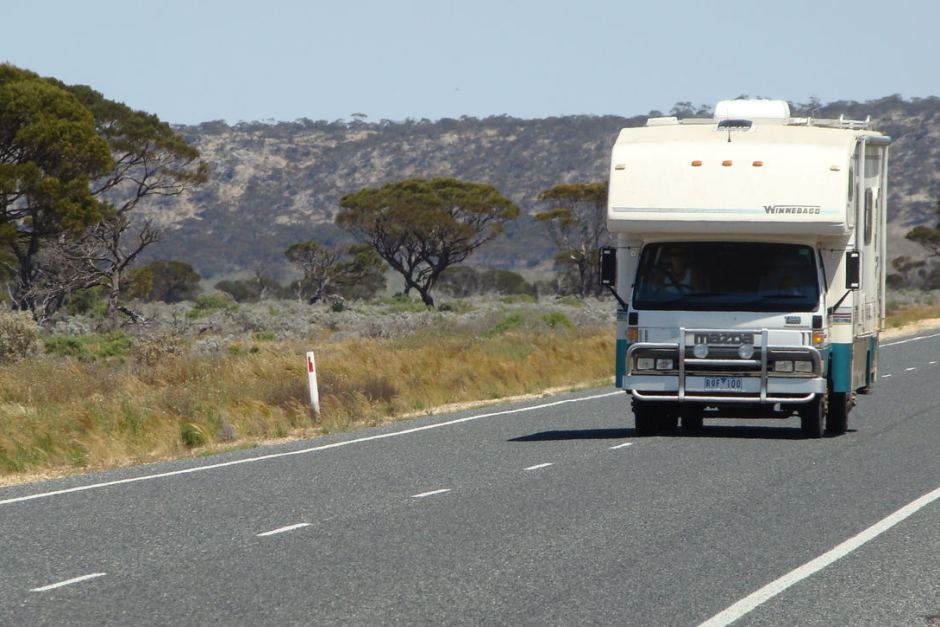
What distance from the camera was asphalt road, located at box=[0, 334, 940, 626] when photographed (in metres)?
7.89

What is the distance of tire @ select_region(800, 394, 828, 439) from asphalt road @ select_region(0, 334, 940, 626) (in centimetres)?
28

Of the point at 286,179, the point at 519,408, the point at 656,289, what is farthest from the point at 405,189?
the point at 286,179

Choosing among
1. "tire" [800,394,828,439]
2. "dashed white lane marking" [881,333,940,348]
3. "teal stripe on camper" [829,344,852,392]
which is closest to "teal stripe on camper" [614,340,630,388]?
"tire" [800,394,828,439]

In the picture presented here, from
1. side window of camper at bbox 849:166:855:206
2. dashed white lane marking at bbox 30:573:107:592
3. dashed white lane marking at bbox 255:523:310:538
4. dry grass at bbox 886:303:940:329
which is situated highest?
side window of camper at bbox 849:166:855:206

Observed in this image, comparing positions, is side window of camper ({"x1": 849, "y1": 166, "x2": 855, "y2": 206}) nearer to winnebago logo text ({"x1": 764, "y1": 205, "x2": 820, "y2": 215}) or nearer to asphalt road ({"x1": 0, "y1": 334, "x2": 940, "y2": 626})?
winnebago logo text ({"x1": 764, "y1": 205, "x2": 820, "y2": 215})

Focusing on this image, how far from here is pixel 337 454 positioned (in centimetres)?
1559

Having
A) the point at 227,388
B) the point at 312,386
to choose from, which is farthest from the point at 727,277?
the point at 227,388

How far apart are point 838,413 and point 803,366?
45.7 inches

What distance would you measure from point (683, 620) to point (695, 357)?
9159mm

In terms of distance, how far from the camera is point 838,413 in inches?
677

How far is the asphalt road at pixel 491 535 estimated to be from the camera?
7887 mm

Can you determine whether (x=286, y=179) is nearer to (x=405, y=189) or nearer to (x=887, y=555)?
(x=405, y=189)

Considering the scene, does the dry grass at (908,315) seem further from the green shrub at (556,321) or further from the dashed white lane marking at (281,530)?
the dashed white lane marking at (281,530)

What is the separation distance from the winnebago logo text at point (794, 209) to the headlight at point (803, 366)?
159 cm
